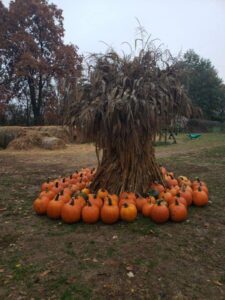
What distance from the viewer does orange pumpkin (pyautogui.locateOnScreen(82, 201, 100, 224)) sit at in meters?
3.53

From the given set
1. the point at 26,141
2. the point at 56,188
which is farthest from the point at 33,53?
the point at 56,188

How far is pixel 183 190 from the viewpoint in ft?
13.7

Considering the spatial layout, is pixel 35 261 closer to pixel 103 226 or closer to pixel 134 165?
pixel 103 226

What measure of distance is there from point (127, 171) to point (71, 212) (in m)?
0.96

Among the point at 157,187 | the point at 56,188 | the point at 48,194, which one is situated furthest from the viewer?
the point at 56,188

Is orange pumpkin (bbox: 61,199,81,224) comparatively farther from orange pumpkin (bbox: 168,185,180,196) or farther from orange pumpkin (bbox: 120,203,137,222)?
orange pumpkin (bbox: 168,185,180,196)

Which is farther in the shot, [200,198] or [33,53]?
[33,53]

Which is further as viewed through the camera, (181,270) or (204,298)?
(181,270)

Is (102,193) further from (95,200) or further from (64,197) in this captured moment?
(64,197)

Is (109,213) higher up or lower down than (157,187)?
lower down

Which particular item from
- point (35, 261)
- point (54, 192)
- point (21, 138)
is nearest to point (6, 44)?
point (21, 138)

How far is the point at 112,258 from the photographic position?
2.78 metres

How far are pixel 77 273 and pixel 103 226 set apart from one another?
1008 millimetres

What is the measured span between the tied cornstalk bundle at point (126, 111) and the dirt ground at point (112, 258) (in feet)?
2.46
